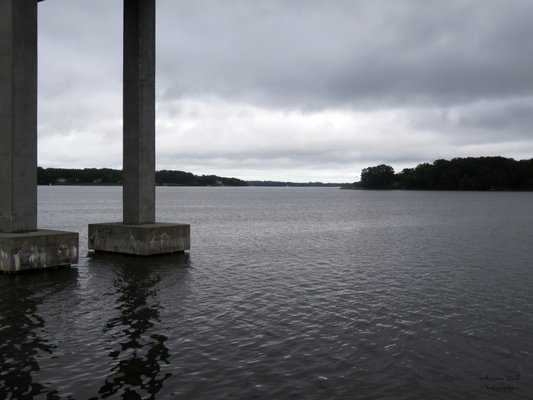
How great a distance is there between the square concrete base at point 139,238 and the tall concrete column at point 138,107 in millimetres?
1072

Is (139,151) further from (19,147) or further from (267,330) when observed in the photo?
(267,330)

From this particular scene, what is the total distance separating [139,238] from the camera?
25703 mm

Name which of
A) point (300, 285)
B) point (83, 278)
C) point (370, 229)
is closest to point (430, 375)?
point (300, 285)

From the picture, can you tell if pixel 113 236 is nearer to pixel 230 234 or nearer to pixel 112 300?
pixel 112 300

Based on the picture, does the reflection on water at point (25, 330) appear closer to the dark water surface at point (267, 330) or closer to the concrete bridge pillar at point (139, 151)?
the dark water surface at point (267, 330)

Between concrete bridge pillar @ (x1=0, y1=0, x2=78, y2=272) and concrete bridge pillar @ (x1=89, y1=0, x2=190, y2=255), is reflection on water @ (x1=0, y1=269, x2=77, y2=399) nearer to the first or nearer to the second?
Answer: concrete bridge pillar @ (x1=0, y1=0, x2=78, y2=272)

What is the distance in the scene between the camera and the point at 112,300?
16.7 m

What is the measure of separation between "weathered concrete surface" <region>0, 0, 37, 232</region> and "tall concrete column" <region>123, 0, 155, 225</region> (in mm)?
5768

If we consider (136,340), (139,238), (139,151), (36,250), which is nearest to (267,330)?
(136,340)

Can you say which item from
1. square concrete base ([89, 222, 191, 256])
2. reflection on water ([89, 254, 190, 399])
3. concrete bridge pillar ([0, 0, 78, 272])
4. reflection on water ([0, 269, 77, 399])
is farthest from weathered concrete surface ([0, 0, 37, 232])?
square concrete base ([89, 222, 191, 256])

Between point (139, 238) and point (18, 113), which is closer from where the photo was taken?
point (18, 113)

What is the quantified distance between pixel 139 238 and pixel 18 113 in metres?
8.20

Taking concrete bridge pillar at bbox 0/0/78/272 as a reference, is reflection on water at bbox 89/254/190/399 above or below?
below

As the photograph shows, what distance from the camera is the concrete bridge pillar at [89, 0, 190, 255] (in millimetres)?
A: 26141
